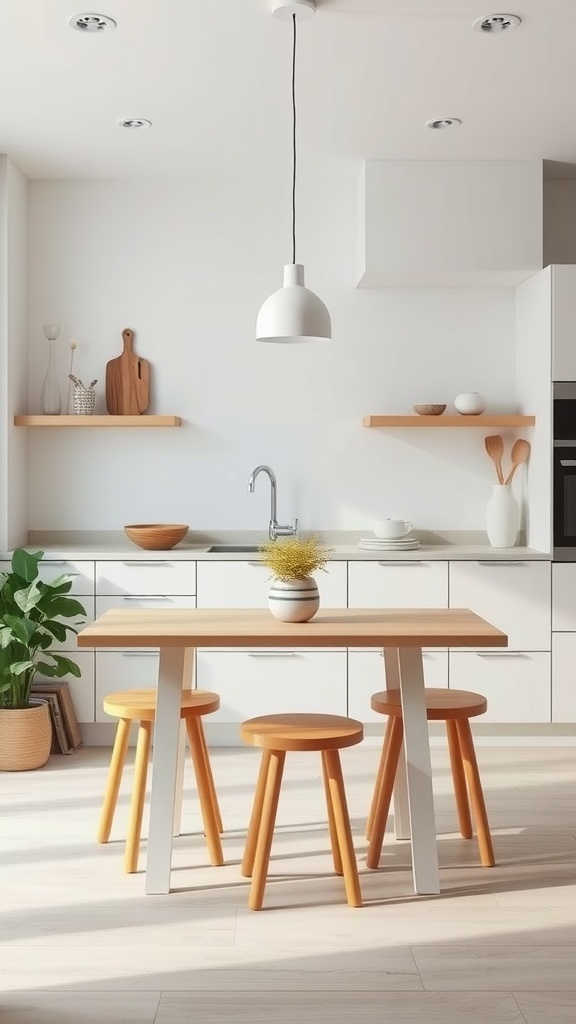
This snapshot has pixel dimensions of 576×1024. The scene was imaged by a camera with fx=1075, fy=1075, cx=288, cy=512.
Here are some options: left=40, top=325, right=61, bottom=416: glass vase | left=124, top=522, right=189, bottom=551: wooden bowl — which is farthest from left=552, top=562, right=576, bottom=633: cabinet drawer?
left=40, top=325, right=61, bottom=416: glass vase

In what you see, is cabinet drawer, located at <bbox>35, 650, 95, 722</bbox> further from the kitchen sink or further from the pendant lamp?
the pendant lamp

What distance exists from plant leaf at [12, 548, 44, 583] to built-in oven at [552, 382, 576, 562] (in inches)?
91.6

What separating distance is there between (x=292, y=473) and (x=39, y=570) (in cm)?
137

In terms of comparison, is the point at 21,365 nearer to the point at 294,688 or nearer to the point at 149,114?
the point at 149,114

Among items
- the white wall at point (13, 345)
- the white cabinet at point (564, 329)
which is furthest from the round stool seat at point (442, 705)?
the white wall at point (13, 345)

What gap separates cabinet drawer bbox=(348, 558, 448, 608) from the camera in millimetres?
4941

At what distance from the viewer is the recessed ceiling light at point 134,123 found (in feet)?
14.8

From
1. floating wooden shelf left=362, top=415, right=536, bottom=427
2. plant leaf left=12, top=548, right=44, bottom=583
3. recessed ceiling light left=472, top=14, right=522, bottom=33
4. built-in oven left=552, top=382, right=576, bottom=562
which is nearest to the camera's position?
recessed ceiling light left=472, top=14, right=522, bottom=33

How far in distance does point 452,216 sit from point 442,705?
2.57m

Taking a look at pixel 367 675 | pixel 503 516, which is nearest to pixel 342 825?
pixel 367 675

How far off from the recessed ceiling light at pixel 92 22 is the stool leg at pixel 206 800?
2277 mm

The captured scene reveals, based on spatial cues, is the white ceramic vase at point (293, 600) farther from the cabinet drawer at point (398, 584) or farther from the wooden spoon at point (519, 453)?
the wooden spoon at point (519, 453)

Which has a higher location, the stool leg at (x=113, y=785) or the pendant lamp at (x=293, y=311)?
the pendant lamp at (x=293, y=311)

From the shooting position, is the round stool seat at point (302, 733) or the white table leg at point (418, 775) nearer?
the round stool seat at point (302, 733)
